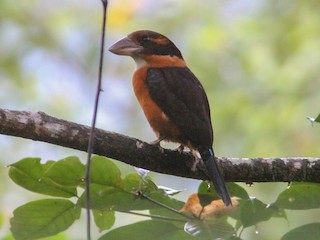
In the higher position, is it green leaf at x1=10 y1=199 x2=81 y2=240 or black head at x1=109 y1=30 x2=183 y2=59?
black head at x1=109 y1=30 x2=183 y2=59

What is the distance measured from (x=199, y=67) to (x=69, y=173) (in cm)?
487

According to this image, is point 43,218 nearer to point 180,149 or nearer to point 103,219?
point 103,219

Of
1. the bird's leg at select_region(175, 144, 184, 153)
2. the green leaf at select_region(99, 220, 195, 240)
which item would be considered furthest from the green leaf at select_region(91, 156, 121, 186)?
the bird's leg at select_region(175, 144, 184, 153)

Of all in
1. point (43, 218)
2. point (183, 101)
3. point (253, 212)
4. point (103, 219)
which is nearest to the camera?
point (253, 212)

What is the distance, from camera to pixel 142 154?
250 centimetres

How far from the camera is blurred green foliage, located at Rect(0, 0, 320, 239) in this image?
5922mm

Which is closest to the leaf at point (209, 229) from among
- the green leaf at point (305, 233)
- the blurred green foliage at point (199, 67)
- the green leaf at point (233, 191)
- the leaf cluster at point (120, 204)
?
the leaf cluster at point (120, 204)

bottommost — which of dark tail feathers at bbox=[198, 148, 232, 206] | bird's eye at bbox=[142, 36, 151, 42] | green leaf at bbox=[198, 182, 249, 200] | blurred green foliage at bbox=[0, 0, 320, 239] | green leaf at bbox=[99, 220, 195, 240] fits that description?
blurred green foliage at bbox=[0, 0, 320, 239]

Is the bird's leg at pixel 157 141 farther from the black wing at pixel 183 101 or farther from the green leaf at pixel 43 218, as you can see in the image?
the green leaf at pixel 43 218

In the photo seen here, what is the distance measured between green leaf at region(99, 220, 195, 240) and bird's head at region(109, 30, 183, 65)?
1789 mm

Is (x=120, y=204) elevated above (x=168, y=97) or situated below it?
above

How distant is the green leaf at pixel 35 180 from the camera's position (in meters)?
1.88

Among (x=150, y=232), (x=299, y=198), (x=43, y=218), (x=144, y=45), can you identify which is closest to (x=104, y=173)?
(x=43, y=218)

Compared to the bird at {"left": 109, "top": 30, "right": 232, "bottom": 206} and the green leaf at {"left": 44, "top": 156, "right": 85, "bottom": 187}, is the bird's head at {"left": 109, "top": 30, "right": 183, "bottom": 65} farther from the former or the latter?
the green leaf at {"left": 44, "top": 156, "right": 85, "bottom": 187}
